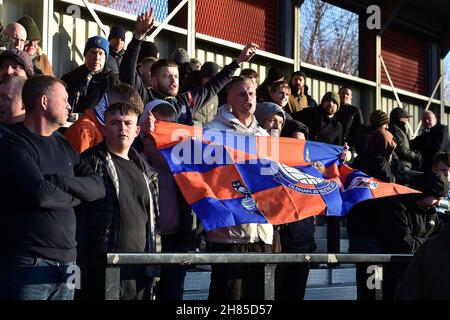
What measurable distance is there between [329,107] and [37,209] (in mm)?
6872

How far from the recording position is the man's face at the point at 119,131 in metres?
5.43

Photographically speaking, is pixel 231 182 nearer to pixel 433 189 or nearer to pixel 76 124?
pixel 76 124

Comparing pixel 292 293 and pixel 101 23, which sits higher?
pixel 101 23

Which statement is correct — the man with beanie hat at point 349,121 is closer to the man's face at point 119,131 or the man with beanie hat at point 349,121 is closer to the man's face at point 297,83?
the man's face at point 297,83

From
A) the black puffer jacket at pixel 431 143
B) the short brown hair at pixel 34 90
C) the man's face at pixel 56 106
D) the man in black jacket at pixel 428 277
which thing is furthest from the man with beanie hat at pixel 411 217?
the black puffer jacket at pixel 431 143

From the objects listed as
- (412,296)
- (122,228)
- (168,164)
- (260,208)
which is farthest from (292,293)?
(412,296)

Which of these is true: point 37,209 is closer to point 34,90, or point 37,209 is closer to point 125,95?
point 34,90

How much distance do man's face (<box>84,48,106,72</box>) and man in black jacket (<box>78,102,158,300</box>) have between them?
9.69 ft

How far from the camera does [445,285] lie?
422 cm

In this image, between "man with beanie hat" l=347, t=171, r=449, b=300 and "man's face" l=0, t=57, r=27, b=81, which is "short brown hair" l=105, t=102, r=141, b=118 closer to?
"man's face" l=0, t=57, r=27, b=81

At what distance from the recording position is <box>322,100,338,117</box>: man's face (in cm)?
1090

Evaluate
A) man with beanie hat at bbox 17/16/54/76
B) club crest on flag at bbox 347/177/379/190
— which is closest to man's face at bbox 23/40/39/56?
man with beanie hat at bbox 17/16/54/76

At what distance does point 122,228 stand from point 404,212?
3050 millimetres

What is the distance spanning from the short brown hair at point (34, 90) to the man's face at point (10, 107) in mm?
346
